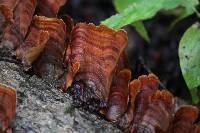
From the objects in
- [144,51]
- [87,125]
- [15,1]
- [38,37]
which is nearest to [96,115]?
[87,125]

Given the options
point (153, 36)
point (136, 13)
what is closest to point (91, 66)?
point (136, 13)

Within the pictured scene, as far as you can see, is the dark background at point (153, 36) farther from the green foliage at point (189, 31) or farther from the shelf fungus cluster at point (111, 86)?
the shelf fungus cluster at point (111, 86)

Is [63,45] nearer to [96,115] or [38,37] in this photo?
[38,37]

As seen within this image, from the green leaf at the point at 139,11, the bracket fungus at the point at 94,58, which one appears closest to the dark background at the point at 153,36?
A: the green leaf at the point at 139,11

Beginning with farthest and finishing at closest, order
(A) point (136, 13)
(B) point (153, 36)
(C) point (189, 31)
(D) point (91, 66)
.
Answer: (B) point (153, 36), (C) point (189, 31), (A) point (136, 13), (D) point (91, 66)

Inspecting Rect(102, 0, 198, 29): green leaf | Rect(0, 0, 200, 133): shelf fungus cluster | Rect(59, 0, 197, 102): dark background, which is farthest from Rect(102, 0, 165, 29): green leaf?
Rect(59, 0, 197, 102): dark background

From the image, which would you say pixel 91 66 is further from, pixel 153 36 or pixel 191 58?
pixel 153 36
